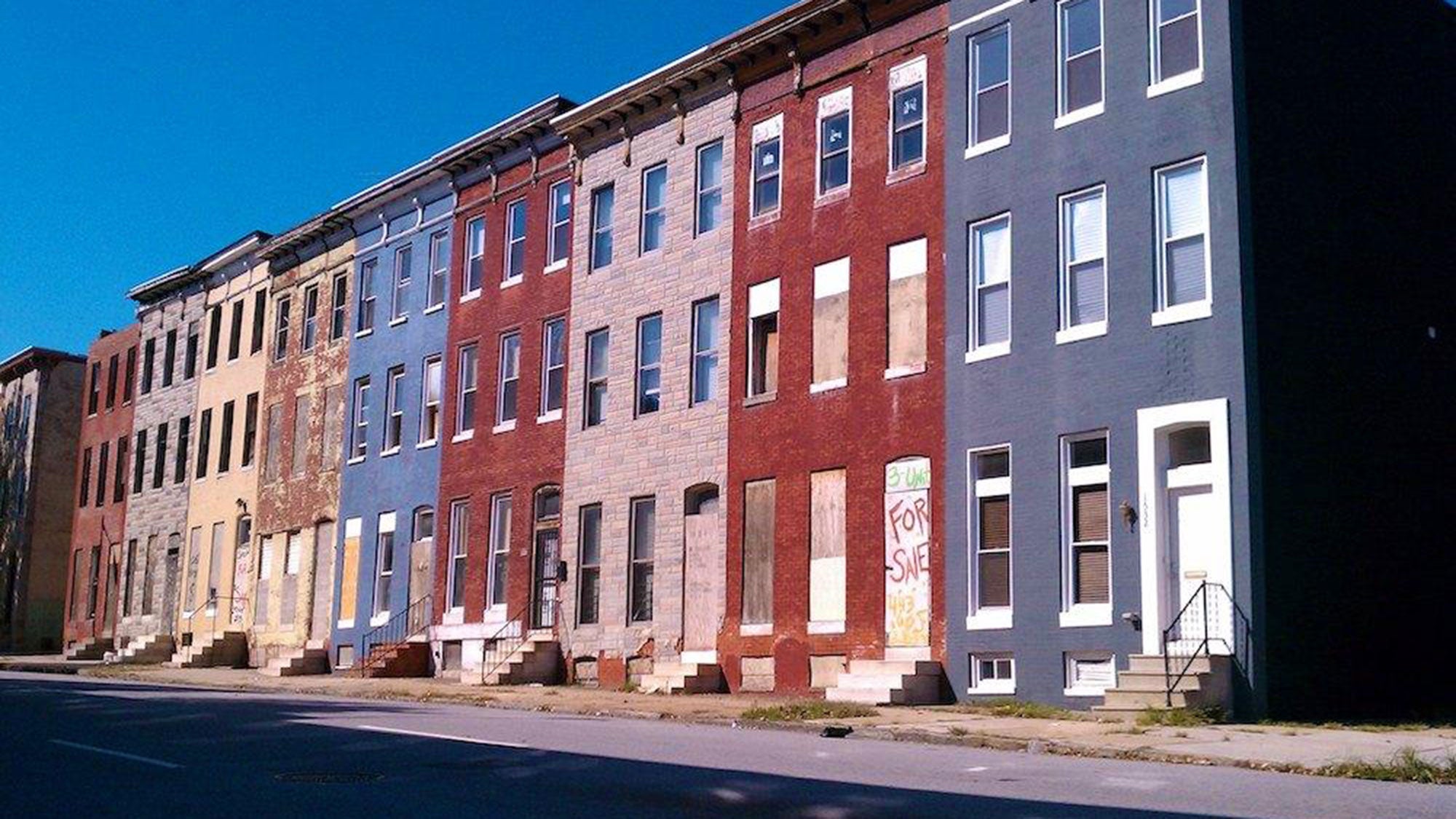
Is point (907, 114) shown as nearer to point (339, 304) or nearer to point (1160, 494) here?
point (1160, 494)

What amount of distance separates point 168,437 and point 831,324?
29.1 meters

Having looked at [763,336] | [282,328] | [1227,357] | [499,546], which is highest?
[282,328]

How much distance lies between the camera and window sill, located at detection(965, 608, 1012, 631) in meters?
22.2

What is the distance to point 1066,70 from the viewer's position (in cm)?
2298

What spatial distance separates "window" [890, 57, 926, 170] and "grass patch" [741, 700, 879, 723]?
9.04m

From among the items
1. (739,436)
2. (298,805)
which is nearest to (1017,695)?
(739,436)

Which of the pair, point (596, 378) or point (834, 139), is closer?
point (834, 139)

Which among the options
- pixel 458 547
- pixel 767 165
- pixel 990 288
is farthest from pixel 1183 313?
pixel 458 547

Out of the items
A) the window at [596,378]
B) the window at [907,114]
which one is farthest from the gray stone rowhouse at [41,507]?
the window at [907,114]

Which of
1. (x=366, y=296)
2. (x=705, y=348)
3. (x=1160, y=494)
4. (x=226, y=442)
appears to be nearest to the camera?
(x=1160, y=494)

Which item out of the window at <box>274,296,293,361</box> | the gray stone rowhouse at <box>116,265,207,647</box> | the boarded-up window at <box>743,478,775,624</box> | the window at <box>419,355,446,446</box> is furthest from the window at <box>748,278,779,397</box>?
the gray stone rowhouse at <box>116,265,207,647</box>

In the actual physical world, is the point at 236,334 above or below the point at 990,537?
above

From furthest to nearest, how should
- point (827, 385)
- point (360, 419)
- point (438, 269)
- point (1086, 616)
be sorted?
point (360, 419), point (438, 269), point (827, 385), point (1086, 616)

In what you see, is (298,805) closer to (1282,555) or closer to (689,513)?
(1282,555)
